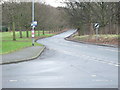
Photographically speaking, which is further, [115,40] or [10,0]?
[10,0]

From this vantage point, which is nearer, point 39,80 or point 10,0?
point 39,80

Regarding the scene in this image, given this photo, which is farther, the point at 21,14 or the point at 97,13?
the point at 21,14

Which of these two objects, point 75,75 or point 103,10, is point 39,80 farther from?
point 103,10

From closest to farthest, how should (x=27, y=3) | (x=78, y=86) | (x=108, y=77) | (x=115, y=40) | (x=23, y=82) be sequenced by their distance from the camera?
1. (x=78, y=86)
2. (x=23, y=82)
3. (x=108, y=77)
4. (x=115, y=40)
5. (x=27, y=3)

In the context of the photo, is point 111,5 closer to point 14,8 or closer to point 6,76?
point 14,8

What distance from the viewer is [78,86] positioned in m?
7.16

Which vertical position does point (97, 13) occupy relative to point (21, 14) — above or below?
below

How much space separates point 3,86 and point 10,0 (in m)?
32.5

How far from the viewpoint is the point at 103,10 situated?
3922 centimetres

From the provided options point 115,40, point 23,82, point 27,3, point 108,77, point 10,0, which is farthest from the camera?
point 27,3

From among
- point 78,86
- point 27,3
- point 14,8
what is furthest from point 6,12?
point 78,86

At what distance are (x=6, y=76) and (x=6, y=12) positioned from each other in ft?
105

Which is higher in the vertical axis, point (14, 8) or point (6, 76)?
point (14, 8)

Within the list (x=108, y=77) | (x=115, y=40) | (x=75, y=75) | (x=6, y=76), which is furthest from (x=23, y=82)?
(x=115, y=40)
